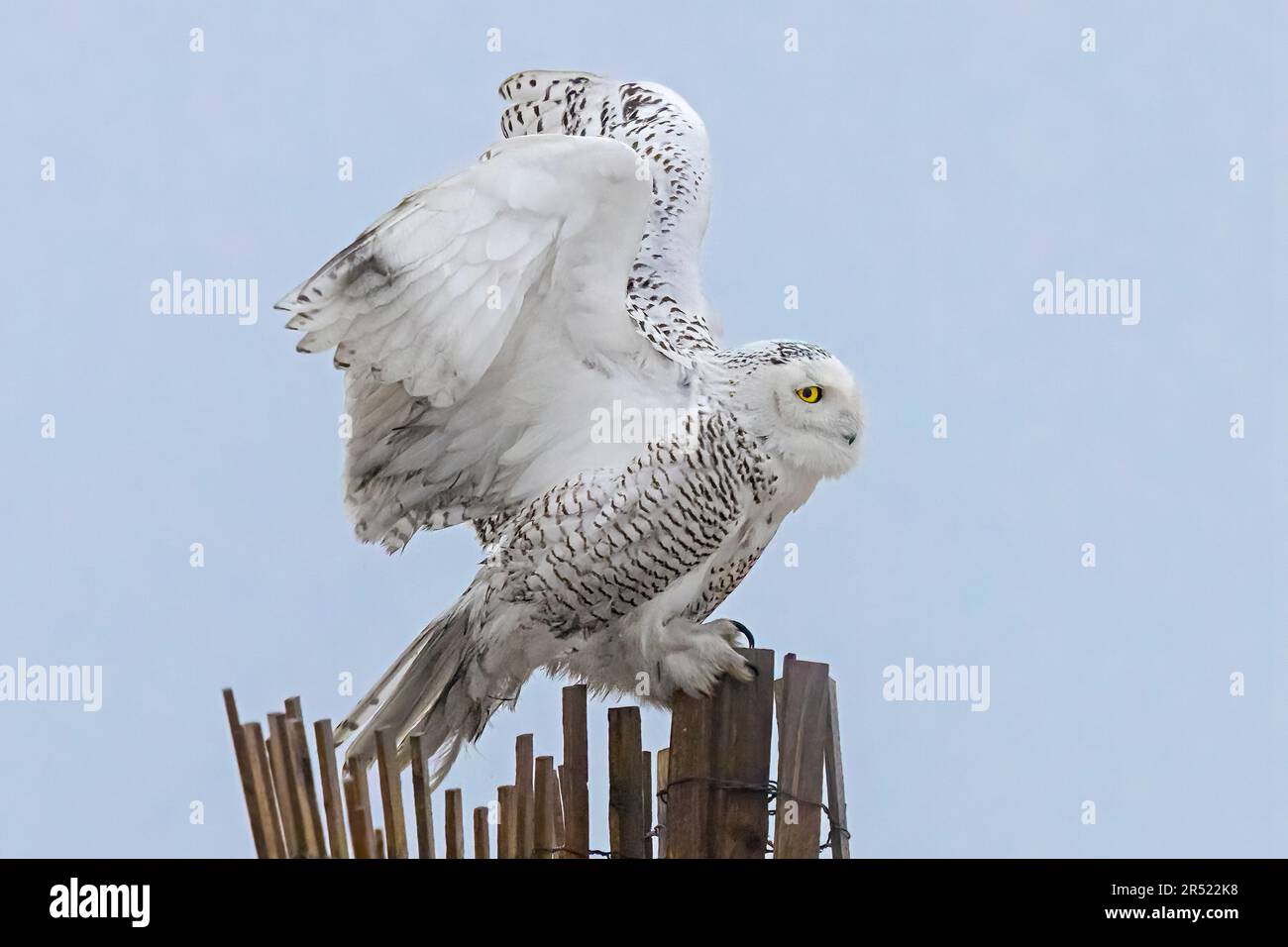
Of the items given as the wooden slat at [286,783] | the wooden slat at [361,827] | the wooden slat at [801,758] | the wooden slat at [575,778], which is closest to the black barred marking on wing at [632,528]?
the wooden slat at [575,778]

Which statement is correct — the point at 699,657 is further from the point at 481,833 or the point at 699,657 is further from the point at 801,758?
the point at 481,833

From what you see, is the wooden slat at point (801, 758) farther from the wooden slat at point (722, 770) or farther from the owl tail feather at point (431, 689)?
the owl tail feather at point (431, 689)

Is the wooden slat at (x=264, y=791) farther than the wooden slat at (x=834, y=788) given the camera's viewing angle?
No

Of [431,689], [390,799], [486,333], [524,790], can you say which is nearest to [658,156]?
[486,333]

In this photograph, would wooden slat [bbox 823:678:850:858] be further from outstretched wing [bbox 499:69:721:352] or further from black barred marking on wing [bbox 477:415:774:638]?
outstretched wing [bbox 499:69:721:352]

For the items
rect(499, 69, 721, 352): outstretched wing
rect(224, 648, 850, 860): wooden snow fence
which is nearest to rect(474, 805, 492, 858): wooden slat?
rect(224, 648, 850, 860): wooden snow fence
